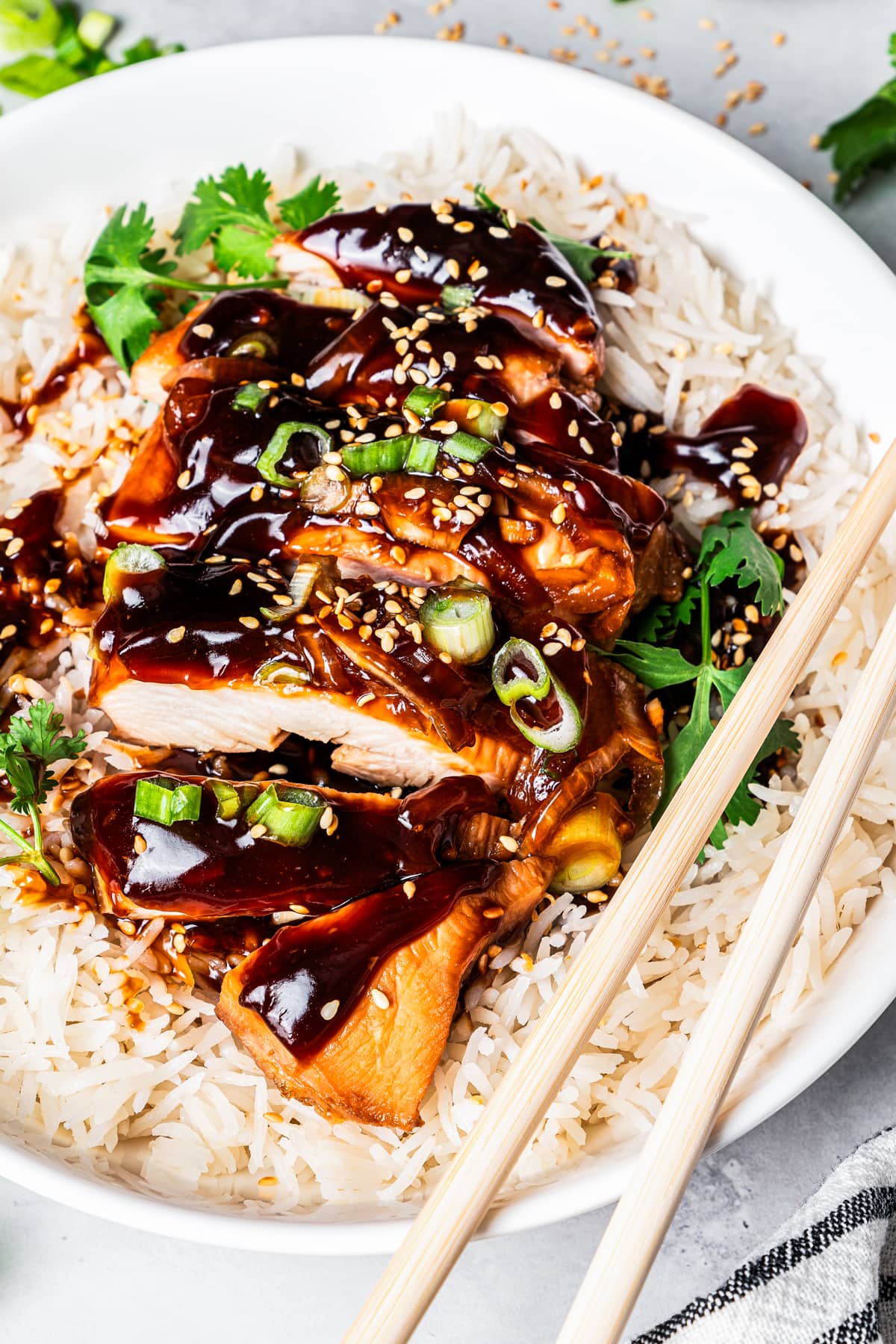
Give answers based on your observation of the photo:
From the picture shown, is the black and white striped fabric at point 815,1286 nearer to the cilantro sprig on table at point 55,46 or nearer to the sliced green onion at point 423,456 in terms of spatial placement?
the sliced green onion at point 423,456

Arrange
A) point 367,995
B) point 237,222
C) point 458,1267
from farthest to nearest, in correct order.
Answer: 1. point 237,222
2. point 458,1267
3. point 367,995

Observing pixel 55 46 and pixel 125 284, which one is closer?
pixel 125 284

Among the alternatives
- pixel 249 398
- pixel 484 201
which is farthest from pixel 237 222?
pixel 249 398

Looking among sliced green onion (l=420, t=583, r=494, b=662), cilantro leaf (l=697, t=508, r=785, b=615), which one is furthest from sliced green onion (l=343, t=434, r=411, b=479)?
cilantro leaf (l=697, t=508, r=785, b=615)

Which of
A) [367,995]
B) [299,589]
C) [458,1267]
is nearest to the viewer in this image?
[367,995]

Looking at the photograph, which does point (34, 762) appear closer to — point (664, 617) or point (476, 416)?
point (476, 416)

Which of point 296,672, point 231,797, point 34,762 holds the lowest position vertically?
point 34,762

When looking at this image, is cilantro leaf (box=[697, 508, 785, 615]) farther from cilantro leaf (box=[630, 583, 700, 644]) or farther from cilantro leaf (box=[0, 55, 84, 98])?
cilantro leaf (box=[0, 55, 84, 98])
